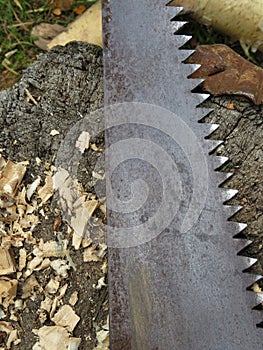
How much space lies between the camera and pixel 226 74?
6.65 ft

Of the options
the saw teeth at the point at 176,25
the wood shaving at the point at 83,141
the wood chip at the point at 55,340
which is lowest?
the wood chip at the point at 55,340

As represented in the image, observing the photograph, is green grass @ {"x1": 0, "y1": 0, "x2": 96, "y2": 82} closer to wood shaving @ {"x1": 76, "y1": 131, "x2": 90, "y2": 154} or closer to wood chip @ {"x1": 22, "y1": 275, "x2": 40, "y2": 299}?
wood shaving @ {"x1": 76, "y1": 131, "x2": 90, "y2": 154}

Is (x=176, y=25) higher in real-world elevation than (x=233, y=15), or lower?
lower

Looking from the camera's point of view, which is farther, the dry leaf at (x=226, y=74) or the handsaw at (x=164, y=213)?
the dry leaf at (x=226, y=74)

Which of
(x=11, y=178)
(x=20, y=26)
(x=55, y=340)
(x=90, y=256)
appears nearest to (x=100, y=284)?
(x=90, y=256)

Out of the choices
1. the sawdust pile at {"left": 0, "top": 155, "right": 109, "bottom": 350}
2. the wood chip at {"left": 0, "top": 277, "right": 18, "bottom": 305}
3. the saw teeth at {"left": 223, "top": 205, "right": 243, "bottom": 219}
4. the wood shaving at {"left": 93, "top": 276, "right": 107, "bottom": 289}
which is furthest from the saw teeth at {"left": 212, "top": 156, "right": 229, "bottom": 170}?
the wood chip at {"left": 0, "top": 277, "right": 18, "bottom": 305}

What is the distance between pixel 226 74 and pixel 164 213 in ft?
1.64

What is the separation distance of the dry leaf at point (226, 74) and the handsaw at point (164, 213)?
0.04 meters

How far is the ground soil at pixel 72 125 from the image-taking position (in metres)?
1.96

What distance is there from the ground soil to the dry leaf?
3cm

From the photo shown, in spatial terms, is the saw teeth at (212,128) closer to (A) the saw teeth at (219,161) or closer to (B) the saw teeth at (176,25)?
(A) the saw teeth at (219,161)

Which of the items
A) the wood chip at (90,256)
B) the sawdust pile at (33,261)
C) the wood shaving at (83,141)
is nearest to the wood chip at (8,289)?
the sawdust pile at (33,261)

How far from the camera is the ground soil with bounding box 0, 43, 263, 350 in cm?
196

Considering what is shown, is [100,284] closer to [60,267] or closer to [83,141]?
[60,267]
